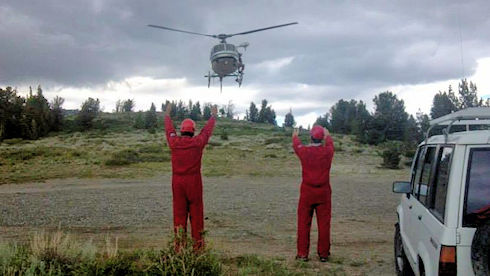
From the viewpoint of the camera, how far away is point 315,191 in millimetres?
8188

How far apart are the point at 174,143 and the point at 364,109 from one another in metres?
70.1

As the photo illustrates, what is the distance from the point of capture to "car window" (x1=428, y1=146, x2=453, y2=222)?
13.5 ft

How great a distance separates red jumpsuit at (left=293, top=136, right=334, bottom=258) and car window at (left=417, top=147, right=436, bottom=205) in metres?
2.43

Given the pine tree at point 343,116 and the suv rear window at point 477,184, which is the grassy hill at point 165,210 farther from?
the pine tree at point 343,116

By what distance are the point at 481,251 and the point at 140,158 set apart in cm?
3453

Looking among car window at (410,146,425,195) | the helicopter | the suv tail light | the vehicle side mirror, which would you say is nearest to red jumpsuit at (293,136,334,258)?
car window at (410,146,425,195)

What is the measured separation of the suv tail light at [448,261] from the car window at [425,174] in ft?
4.08

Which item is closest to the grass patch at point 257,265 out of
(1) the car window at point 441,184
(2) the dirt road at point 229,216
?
(2) the dirt road at point 229,216

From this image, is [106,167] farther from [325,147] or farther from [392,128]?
[392,128]

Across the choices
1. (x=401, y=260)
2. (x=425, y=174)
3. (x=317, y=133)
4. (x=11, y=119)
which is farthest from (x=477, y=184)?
(x=11, y=119)

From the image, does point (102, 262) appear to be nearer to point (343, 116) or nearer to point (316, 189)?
point (316, 189)

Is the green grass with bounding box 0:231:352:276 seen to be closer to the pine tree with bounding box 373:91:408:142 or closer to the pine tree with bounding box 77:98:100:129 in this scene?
the pine tree with bounding box 373:91:408:142

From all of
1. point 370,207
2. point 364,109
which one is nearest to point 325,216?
point 370,207

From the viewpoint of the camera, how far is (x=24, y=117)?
55.0 meters
